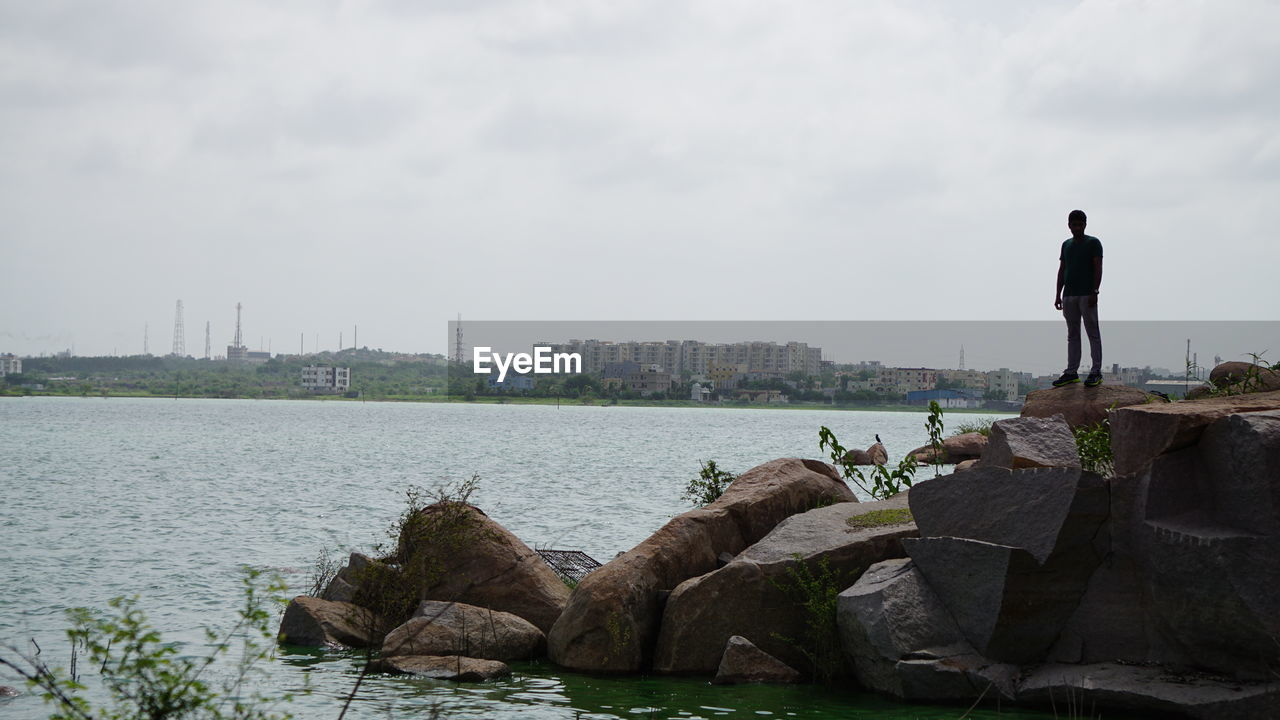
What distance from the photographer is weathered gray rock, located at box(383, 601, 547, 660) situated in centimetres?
1351

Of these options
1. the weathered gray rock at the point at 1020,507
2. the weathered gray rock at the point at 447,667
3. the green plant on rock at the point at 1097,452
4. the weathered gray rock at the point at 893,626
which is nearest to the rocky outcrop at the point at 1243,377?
the green plant on rock at the point at 1097,452

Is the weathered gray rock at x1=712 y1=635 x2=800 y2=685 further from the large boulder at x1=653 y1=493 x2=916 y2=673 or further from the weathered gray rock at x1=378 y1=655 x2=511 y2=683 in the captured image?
the weathered gray rock at x1=378 y1=655 x2=511 y2=683

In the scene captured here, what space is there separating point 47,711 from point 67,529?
19383mm

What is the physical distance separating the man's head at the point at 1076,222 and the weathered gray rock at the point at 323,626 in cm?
1132

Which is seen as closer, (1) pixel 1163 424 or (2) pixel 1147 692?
(2) pixel 1147 692

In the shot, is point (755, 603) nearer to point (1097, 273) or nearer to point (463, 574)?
point (463, 574)

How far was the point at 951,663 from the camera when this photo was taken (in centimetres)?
1148

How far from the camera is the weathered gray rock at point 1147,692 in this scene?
10055 mm

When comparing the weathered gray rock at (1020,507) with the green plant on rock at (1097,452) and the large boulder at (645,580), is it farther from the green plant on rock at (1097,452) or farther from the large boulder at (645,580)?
the large boulder at (645,580)

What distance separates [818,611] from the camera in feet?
41.3

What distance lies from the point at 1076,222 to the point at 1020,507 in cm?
596

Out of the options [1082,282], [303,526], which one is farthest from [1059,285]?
[303,526]

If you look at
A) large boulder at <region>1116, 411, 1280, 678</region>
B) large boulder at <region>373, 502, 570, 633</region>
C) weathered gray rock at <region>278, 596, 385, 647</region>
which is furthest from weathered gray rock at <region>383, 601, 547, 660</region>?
large boulder at <region>1116, 411, 1280, 678</region>

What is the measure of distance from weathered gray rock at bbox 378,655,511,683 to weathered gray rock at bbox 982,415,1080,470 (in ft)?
20.6
